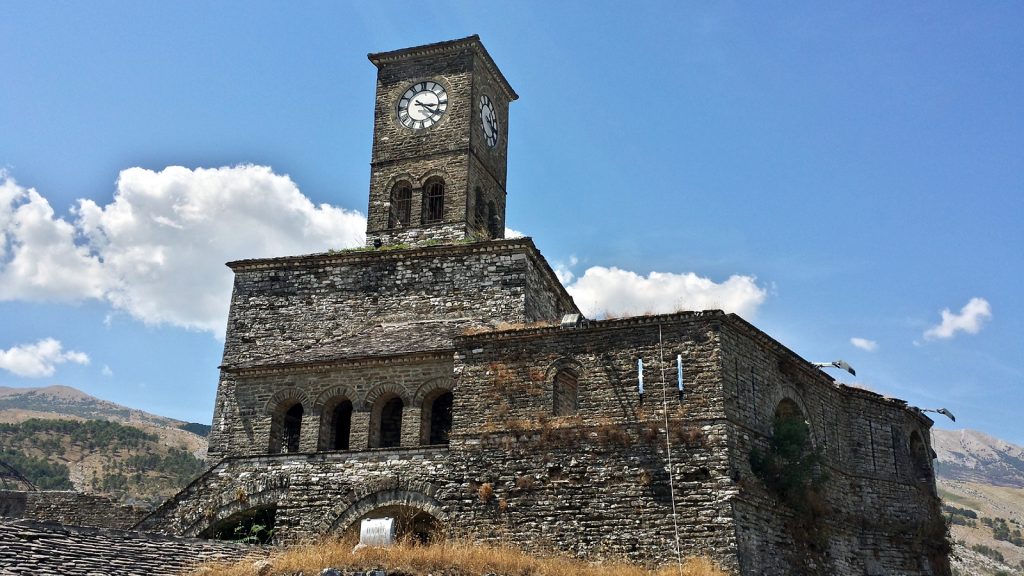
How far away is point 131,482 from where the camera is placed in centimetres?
6412

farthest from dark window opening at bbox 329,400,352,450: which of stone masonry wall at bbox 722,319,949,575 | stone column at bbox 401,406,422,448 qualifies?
stone masonry wall at bbox 722,319,949,575

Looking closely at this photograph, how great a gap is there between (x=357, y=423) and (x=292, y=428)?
2.67m

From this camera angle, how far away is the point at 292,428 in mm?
25641

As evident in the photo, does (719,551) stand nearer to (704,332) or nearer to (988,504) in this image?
(704,332)

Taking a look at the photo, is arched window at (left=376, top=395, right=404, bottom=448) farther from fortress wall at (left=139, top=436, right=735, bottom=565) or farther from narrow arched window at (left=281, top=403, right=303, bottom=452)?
narrow arched window at (left=281, top=403, right=303, bottom=452)

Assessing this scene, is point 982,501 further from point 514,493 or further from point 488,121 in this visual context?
point 514,493

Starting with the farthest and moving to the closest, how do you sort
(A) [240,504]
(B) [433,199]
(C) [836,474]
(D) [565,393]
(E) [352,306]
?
(B) [433,199], (E) [352,306], (C) [836,474], (A) [240,504], (D) [565,393]

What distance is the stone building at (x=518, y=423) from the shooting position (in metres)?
20.2

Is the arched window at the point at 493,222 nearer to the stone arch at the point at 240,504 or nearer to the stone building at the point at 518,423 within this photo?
the stone building at the point at 518,423

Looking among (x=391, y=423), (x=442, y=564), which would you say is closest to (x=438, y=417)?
(x=391, y=423)

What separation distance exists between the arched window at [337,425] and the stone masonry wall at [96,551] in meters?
4.27

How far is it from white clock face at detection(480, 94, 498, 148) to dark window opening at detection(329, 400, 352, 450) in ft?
35.2

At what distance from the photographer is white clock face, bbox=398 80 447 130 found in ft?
101

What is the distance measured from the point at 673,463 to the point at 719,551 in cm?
198
